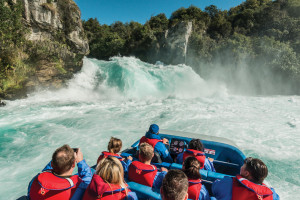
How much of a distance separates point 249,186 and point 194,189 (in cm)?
55

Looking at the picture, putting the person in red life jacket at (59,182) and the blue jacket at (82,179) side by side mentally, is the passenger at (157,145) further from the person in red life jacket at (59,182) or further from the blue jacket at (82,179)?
the person in red life jacket at (59,182)

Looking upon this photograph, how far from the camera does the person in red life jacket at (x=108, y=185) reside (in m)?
1.60

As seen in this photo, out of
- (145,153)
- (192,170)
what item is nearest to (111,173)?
(145,153)

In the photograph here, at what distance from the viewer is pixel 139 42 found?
2698cm

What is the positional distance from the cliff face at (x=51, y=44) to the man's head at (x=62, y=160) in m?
11.3

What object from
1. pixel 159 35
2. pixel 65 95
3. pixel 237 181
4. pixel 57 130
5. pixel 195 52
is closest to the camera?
pixel 237 181

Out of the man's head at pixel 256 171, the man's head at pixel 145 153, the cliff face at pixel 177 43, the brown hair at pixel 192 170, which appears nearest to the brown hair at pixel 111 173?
the man's head at pixel 145 153

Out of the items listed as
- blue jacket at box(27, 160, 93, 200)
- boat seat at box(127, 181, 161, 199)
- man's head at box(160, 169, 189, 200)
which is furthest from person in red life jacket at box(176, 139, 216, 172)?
blue jacket at box(27, 160, 93, 200)

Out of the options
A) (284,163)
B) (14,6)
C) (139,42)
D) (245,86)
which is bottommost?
(284,163)

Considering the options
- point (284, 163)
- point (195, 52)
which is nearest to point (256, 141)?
point (284, 163)

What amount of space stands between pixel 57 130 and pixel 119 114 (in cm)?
318

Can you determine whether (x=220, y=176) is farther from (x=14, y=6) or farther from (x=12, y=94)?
(x=14, y=6)

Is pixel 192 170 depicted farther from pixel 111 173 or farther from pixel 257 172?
pixel 111 173

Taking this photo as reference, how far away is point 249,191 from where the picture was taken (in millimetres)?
1757
